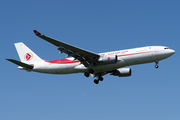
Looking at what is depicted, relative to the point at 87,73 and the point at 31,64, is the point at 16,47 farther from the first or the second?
the point at 87,73

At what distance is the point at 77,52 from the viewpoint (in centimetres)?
4025

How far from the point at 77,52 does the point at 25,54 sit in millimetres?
12540

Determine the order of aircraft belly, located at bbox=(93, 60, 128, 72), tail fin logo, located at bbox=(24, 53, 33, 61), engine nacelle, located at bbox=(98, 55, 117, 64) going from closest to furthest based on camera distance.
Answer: engine nacelle, located at bbox=(98, 55, 117, 64), aircraft belly, located at bbox=(93, 60, 128, 72), tail fin logo, located at bbox=(24, 53, 33, 61)

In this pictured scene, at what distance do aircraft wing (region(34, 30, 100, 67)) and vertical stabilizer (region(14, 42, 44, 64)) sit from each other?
881 centimetres

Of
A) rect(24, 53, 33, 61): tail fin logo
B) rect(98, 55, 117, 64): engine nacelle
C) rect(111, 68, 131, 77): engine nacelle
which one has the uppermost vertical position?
rect(24, 53, 33, 61): tail fin logo

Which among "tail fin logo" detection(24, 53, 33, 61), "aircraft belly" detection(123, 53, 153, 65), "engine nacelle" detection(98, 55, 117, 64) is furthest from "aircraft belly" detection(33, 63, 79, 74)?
"aircraft belly" detection(123, 53, 153, 65)

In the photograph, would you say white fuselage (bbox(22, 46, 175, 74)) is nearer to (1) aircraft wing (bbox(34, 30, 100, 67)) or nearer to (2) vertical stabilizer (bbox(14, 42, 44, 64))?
(1) aircraft wing (bbox(34, 30, 100, 67))

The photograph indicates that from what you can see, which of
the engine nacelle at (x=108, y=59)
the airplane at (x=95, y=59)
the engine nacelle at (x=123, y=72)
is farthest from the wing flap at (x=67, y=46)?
the engine nacelle at (x=123, y=72)

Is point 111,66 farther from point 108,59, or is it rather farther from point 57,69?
point 57,69

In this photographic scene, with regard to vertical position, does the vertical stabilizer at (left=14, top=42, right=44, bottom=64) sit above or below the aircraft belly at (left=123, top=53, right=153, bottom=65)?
above

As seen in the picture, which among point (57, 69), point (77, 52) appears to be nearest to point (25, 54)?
point (57, 69)

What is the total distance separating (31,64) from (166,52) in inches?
850

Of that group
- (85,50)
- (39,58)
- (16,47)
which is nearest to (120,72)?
(85,50)

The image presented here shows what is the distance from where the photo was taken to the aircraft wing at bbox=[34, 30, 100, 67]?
37.6 m
